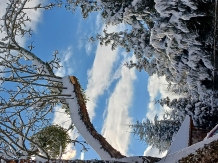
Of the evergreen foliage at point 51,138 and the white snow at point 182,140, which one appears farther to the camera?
the evergreen foliage at point 51,138

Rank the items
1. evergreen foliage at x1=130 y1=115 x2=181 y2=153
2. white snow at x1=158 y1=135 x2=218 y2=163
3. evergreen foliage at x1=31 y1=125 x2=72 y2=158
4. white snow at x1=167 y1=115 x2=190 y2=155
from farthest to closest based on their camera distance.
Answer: evergreen foliage at x1=130 y1=115 x2=181 y2=153
evergreen foliage at x1=31 y1=125 x2=72 y2=158
white snow at x1=167 y1=115 x2=190 y2=155
white snow at x1=158 y1=135 x2=218 y2=163

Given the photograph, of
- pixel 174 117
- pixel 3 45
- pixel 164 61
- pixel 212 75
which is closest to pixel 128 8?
pixel 164 61

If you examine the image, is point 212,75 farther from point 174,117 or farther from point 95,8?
point 95,8

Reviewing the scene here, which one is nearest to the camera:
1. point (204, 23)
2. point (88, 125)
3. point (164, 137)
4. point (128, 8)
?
point (88, 125)

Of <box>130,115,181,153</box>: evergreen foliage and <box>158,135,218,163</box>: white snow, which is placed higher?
<box>130,115,181,153</box>: evergreen foliage

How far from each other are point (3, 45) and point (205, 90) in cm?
A: 769

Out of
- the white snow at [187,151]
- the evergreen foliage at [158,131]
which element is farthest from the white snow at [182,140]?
the evergreen foliage at [158,131]

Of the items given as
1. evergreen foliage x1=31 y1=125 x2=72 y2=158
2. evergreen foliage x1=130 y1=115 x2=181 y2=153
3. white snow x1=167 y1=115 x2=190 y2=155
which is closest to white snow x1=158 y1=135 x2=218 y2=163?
white snow x1=167 y1=115 x2=190 y2=155

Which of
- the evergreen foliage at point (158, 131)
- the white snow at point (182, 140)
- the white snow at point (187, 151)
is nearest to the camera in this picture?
the white snow at point (187, 151)

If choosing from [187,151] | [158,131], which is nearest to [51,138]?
[187,151]

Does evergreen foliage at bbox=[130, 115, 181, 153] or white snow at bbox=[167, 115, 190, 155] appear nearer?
white snow at bbox=[167, 115, 190, 155]

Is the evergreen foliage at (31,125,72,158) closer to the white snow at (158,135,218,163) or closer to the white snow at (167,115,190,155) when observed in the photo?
the white snow at (167,115,190,155)

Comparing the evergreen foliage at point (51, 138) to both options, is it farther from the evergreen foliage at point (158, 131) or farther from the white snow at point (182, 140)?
the evergreen foliage at point (158, 131)

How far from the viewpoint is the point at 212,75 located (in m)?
10.9
